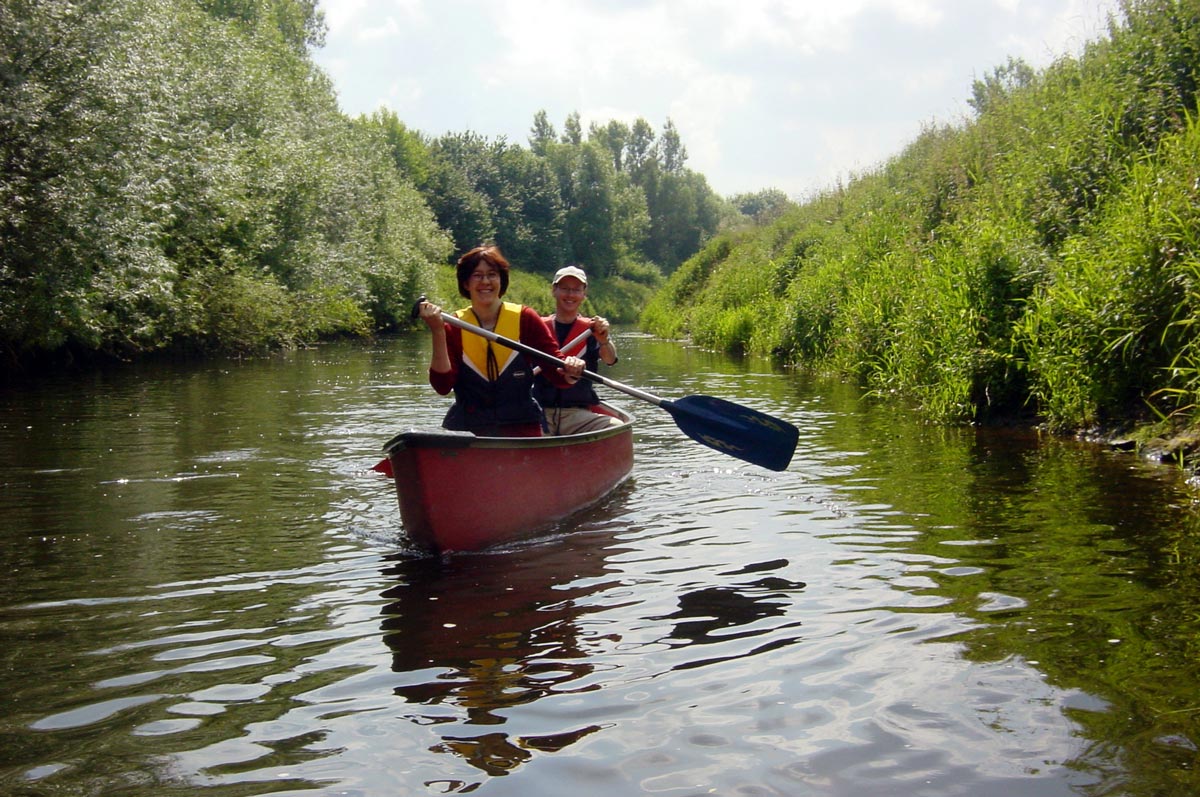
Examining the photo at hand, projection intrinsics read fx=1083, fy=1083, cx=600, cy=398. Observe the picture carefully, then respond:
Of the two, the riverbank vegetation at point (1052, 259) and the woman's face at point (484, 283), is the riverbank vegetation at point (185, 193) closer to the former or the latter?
the woman's face at point (484, 283)

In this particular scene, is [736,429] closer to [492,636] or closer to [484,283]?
[484,283]

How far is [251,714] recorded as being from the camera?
3.42 meters

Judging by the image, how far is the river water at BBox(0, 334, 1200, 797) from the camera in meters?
3.04

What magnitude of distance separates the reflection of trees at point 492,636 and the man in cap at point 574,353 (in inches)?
89.7

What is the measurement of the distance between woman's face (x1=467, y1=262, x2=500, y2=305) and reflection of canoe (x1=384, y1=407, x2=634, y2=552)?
935 mm

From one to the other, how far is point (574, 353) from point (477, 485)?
2.57 metres

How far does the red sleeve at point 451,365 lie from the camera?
6.29 m

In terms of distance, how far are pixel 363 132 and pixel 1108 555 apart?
38.0 m

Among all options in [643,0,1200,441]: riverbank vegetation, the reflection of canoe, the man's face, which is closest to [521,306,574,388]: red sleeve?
the reflection of canoe

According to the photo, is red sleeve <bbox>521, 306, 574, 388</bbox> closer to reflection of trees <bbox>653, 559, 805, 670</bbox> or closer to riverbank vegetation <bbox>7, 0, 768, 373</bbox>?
reflection of trees <bbox>653, 559, 805, 670</bbox>

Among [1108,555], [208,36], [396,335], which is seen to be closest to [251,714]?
[1108,555]

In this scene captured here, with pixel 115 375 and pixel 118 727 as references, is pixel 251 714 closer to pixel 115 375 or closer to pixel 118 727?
pixel 118 727

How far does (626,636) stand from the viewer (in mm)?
4238

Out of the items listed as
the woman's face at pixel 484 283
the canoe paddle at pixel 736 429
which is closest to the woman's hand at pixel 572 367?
the canoe paddle at pixel 736 429
